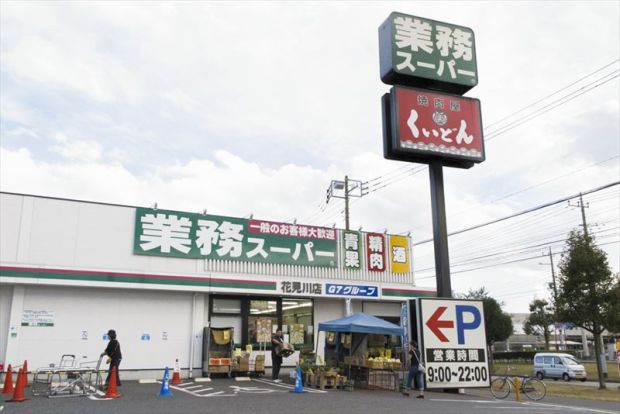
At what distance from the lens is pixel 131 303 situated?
18469 mm

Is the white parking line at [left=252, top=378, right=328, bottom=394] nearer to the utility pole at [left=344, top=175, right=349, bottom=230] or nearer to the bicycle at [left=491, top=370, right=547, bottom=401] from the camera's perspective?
the bicycle at [left=491, top=370, right=547, bottom=401]

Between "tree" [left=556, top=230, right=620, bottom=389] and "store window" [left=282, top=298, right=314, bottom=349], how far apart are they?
41.1 ft

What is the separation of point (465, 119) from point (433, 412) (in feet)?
32.4

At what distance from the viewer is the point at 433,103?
667 inches

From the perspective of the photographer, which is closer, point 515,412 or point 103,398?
point 515,412

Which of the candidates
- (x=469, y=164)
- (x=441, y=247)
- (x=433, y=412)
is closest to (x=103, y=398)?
(x=433, y=412)

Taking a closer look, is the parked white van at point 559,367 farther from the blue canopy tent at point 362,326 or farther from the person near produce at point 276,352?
the person near produce at point 276,352

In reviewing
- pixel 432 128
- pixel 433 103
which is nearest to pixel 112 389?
pixel 432 128

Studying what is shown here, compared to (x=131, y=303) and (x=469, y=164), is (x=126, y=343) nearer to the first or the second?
(x=131, y=303)

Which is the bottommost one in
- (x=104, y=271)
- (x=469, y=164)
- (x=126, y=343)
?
(x=126, y=343)

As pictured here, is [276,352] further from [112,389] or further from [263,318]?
[112,389]

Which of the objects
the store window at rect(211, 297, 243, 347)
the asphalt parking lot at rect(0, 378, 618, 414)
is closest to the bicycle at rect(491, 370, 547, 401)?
the asphalt parking lot at rect(0, 378, 618, 414)

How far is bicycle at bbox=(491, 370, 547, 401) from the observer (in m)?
14.9

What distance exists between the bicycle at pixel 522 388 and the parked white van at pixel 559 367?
19490mm
